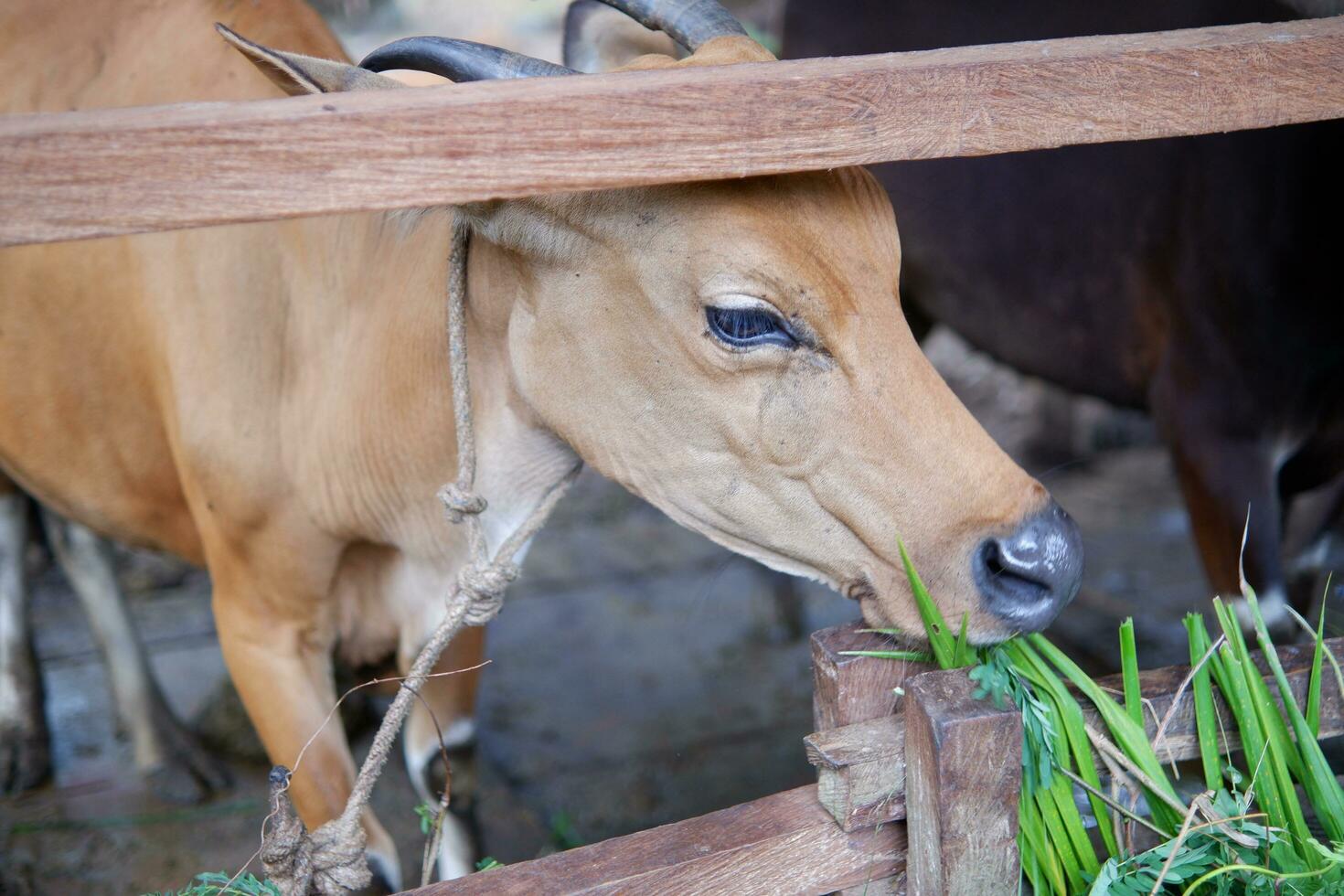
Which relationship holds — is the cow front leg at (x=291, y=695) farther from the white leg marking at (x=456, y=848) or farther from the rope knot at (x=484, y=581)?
the rope knot at (x=484, y=581)

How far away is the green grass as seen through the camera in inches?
64.9

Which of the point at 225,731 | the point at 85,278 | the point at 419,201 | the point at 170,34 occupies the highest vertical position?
the point at 170,34

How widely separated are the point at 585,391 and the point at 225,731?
2.46 m

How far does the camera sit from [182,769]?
12.2ft

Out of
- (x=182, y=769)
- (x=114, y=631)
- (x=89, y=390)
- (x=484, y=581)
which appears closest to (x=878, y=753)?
(x=484, y=581)

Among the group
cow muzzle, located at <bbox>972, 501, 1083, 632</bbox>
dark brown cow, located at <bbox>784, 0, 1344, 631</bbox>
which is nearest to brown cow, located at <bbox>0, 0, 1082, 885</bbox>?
cow muzzle, located at <bbox>972, 501, 1083, 632</bbox>

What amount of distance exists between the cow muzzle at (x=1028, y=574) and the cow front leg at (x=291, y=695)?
1454mm

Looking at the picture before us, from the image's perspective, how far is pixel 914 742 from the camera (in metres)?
1.59

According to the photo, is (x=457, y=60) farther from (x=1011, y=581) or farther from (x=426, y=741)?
(x=426, y=741)

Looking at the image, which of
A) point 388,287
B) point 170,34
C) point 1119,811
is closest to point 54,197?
point 388,287

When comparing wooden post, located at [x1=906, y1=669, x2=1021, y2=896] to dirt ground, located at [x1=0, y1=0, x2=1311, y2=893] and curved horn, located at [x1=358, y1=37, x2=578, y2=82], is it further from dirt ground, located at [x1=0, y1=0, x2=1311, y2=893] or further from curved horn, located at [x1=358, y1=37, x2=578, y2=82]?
dirt ground, located at [x1=0, y1=0, x2=1311, y2=893]

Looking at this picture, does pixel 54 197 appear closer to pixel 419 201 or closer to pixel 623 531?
pixel 419 201

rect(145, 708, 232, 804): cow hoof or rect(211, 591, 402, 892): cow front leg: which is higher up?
rect(211, 591, 402, 892): cow front leg

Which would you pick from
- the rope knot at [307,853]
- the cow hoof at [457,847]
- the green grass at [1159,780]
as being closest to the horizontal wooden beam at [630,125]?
the green grass at [1159,780]
